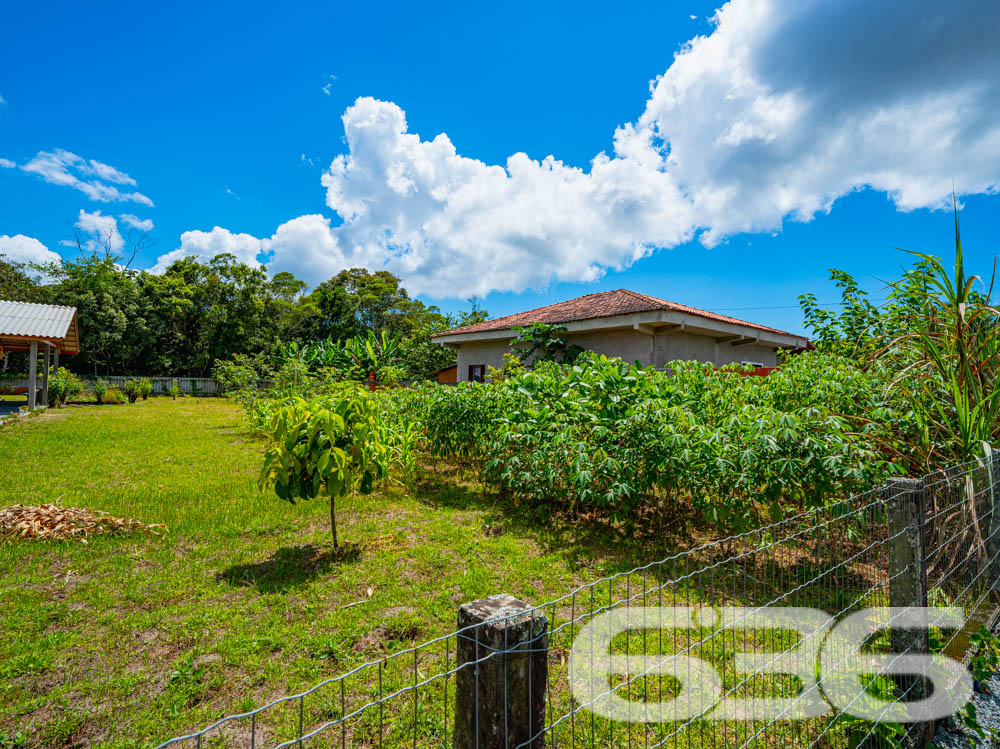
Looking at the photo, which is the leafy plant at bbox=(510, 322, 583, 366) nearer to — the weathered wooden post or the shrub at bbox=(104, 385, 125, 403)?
the weathered wooden post

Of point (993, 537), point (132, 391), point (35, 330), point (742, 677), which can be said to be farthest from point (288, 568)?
point (132, 391)

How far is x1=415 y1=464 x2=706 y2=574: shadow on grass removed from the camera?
4898 millimetres

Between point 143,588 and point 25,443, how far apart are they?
9.86 meters

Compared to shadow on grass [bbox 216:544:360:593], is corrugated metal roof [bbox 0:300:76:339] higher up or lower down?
higher up

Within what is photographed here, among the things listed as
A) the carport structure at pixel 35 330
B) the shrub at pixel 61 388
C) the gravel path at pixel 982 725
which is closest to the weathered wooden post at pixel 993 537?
the gravel path at pixel 982 725

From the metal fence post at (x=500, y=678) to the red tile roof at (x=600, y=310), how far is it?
9.29 m

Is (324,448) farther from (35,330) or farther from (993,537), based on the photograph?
(35,330)

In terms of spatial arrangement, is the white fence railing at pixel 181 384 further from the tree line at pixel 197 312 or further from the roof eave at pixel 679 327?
the roof eave at pixel 679 327

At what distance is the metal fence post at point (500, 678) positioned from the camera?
52.3 inches

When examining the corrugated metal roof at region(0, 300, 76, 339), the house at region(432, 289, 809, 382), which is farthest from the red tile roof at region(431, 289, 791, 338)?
the corrugated metal roof at region(0, 300, 76, 339)

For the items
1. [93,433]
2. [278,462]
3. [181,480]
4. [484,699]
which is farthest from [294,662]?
[93,433]

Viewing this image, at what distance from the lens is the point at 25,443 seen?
10906mm

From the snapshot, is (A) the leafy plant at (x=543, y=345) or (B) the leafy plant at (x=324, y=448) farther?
(A) the leafy plant at (x=543, y=345)

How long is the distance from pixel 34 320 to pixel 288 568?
1977cm
